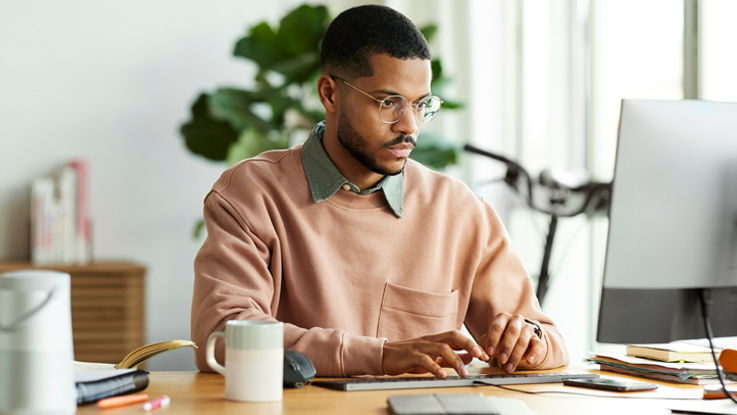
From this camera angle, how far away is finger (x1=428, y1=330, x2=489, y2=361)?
138cm

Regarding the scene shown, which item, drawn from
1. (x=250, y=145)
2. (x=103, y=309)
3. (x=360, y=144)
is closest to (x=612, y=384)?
(x=360, y=144)

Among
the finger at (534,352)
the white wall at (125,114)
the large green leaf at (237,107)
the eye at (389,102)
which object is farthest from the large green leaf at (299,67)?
the finger at (534,352)

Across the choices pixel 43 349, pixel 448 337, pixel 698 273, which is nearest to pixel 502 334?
pixel 448 337

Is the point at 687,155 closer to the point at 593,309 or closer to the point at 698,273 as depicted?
the point at 698,273

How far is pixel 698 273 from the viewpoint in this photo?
4.49 feet

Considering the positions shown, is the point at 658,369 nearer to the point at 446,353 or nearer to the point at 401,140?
the point at 446,353

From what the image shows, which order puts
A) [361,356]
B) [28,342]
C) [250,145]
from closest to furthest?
1. [28,342]
2. [361,356]
3. [250,145]

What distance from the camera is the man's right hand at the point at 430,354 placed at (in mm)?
1373

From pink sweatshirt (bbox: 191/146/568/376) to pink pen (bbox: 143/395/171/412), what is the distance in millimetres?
367

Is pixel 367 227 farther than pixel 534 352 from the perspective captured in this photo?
Yes

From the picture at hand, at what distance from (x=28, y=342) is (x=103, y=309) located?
285 centimetres

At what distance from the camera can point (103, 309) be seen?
3.77 metres

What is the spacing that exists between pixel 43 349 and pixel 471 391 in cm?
63

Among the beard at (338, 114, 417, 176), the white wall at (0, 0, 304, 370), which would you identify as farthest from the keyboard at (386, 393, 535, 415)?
the white wall at (0, 0, 304, 370)
